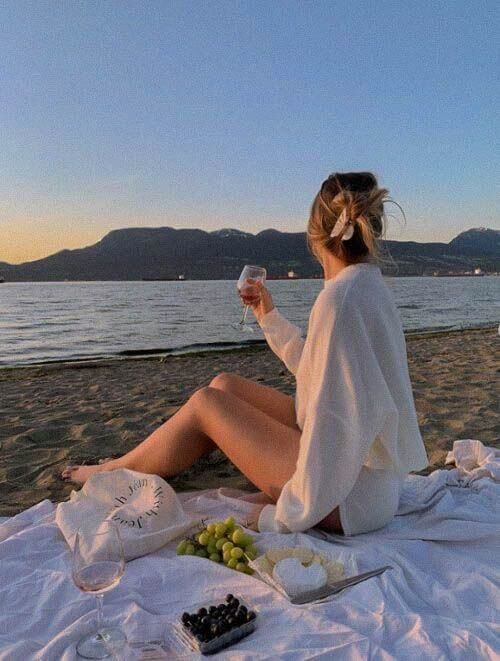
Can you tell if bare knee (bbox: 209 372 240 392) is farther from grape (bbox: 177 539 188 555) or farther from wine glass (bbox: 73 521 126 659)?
wine glass (bbox: 73 521 126 659)

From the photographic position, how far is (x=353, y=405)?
2.45 metres

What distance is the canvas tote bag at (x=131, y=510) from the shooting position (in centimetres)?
265

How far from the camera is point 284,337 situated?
3.55 metres

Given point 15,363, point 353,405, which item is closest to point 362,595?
point 353,405

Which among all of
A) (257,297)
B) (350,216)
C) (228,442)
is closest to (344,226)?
(350,216)

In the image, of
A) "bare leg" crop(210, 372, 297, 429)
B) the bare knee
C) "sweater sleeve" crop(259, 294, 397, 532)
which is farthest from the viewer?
the bare knee

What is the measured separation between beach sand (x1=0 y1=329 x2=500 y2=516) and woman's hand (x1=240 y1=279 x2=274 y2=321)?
1.22 m

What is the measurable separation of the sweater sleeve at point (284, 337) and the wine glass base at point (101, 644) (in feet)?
6.31

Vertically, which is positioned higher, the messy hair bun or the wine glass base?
the messy hair bun

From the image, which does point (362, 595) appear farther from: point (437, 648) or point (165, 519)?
point (165, 519)

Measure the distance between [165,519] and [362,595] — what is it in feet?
3.46

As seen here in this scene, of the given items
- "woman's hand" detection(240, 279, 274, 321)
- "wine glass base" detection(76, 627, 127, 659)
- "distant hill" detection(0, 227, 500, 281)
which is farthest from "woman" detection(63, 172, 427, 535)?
"distant hill" detection(0, 227, 500, 281)

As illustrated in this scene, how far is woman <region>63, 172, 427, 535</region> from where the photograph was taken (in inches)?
97.0

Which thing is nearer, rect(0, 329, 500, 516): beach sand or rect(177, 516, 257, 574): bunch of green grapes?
rect(177, 516, 257, 574): bunch of green grapes
